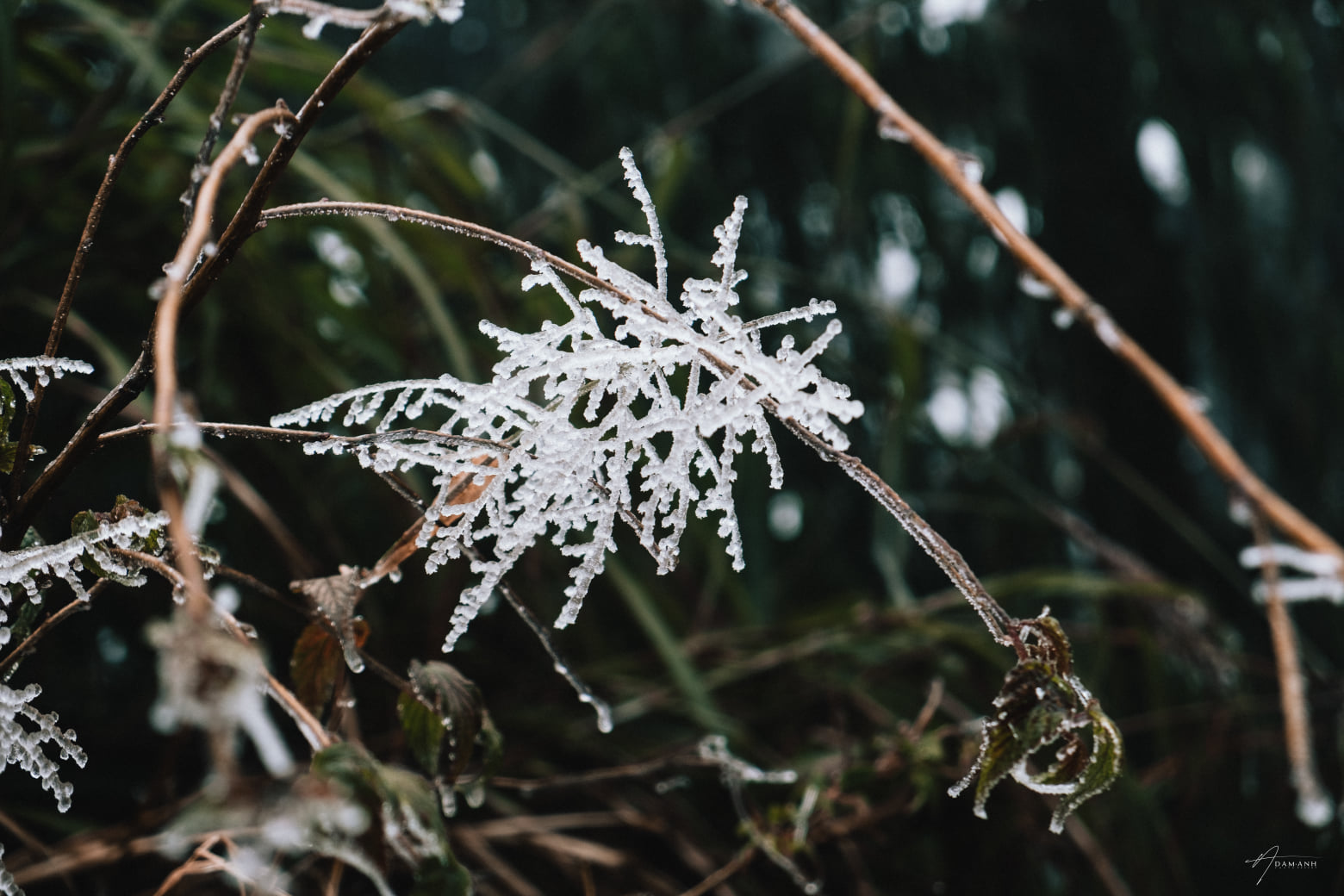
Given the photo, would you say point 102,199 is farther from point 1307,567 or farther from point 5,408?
point 1307,567

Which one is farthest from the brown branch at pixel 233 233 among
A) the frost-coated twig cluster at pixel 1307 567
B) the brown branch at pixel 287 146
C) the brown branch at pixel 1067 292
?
the frost-coated twig cluster at pixel 1307 567

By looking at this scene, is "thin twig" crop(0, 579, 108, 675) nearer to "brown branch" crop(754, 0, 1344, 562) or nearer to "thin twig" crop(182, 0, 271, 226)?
"thin twig" crop(182, 0, 271, 226)

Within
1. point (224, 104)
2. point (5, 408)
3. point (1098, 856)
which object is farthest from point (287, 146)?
point (1098, 856)

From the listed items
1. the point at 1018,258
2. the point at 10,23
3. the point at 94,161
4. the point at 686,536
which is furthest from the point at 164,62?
the point at 1018,258

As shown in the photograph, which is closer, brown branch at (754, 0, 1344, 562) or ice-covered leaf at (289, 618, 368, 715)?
brown branch at (754, 0, 1344, 562)

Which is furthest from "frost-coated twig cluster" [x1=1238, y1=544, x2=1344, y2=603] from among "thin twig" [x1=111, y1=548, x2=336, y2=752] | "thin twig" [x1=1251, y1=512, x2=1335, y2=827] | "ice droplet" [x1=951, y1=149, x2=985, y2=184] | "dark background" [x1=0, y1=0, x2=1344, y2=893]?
"dark background" [x1=0, y1=0, x2=1344, y2=893]

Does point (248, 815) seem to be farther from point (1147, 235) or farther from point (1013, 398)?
point (1147, 235)

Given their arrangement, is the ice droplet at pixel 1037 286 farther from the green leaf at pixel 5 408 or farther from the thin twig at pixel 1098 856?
the thin twig at pixel 1098 856
